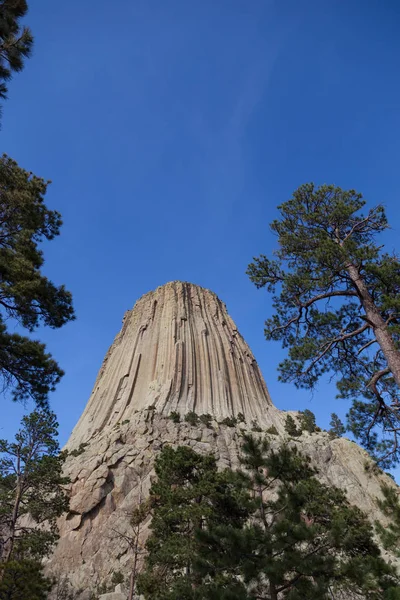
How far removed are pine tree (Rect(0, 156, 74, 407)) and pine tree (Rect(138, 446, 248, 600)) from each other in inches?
263

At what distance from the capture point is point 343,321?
34.9 feet

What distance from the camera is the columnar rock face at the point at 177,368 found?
43.6 metres

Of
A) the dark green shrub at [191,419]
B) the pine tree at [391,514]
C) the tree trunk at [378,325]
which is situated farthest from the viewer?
the dark green shrub at [191,419]

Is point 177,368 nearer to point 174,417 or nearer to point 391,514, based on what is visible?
point 174,417

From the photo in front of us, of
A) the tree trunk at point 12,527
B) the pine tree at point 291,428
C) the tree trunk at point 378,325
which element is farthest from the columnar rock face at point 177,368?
the tree trunk at point 378,325

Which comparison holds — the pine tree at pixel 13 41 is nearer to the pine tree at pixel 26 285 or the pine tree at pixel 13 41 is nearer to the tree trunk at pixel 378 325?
the pine tree at pixel 26 285

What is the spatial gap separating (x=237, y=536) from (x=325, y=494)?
8.47m

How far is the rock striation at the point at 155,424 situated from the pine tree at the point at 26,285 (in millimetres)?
9102

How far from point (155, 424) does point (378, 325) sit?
29591 mm

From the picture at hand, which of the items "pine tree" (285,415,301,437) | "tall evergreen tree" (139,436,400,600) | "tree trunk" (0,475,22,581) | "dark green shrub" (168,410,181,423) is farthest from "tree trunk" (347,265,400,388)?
"pine tree" (285,415,301,437)

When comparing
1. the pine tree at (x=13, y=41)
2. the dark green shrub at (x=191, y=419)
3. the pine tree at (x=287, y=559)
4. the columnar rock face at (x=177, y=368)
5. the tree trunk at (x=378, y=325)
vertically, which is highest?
the columnar rock face at (x=177, y=368)

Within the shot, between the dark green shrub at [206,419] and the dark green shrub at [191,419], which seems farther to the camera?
the dark green shrub at [206,419]

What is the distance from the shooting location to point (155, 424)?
34938mm

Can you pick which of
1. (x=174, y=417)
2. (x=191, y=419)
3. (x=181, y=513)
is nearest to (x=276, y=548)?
(x=181, y=513)
